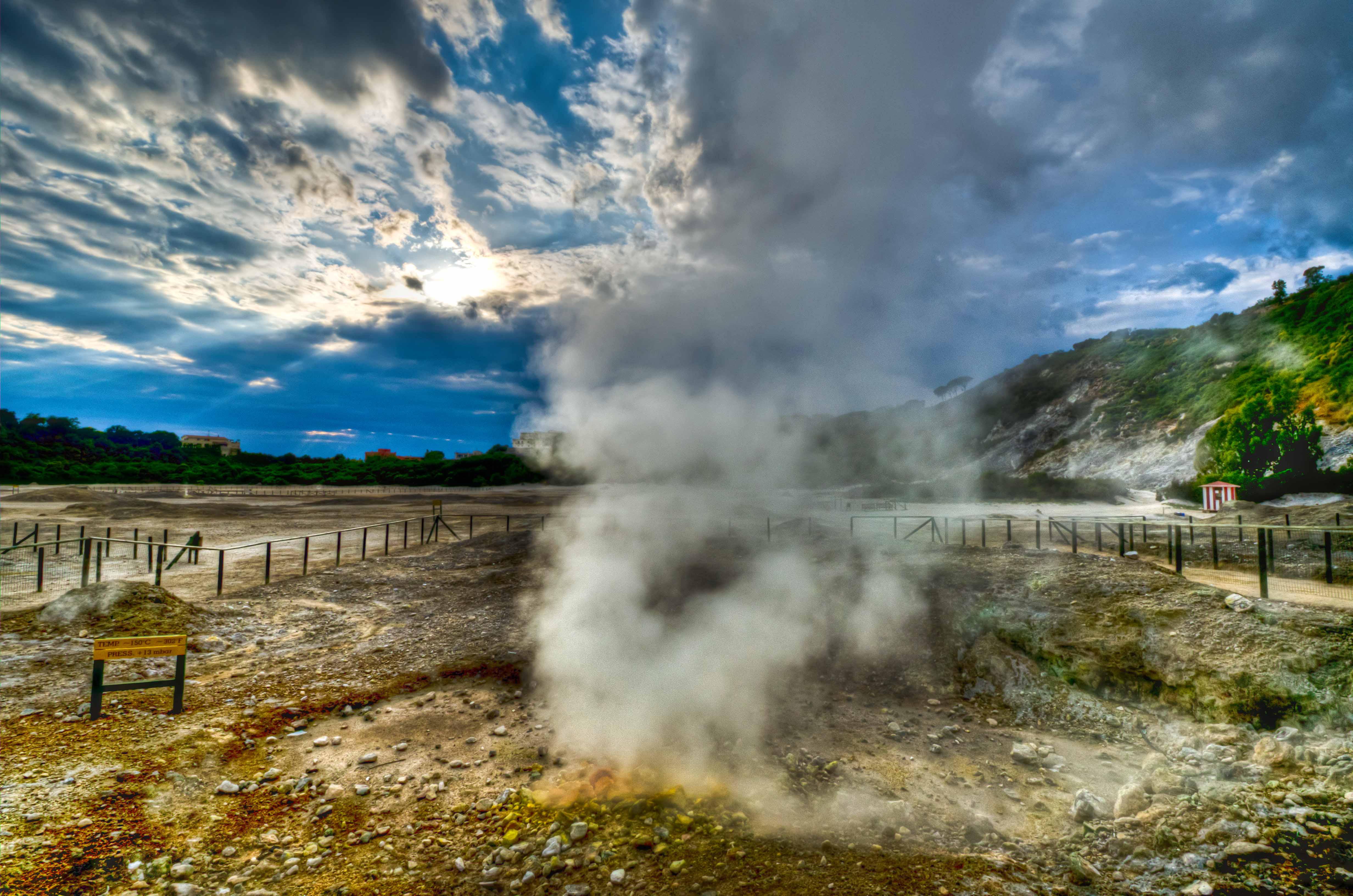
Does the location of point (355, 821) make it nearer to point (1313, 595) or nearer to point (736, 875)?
point (736, 875)

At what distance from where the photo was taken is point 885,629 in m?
10.1

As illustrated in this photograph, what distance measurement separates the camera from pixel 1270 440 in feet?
97.6

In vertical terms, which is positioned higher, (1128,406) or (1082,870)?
(1128,406)

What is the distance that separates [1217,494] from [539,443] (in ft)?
128

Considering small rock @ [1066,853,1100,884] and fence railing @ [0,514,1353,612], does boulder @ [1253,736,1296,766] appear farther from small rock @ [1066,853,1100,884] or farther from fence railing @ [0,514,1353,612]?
fence railing @ [0,514,1353,612]

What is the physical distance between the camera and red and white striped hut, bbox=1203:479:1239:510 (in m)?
30.0

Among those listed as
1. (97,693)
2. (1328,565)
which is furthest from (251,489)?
(1328,565)

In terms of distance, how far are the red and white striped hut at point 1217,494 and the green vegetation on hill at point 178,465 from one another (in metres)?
52.5

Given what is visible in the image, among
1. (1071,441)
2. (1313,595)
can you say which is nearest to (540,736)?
(1313,595)

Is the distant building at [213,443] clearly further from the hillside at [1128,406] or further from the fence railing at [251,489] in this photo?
the hillside at [1128,406]

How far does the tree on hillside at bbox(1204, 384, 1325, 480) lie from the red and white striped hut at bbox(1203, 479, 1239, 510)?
4.28 ft

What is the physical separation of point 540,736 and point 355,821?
81.3 inches

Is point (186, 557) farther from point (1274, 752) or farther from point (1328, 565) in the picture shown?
point (1328, 565)

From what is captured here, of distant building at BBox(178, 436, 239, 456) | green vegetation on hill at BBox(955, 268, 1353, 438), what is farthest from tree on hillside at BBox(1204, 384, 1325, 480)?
distant building at BBox(178, 436, 239, 456)
